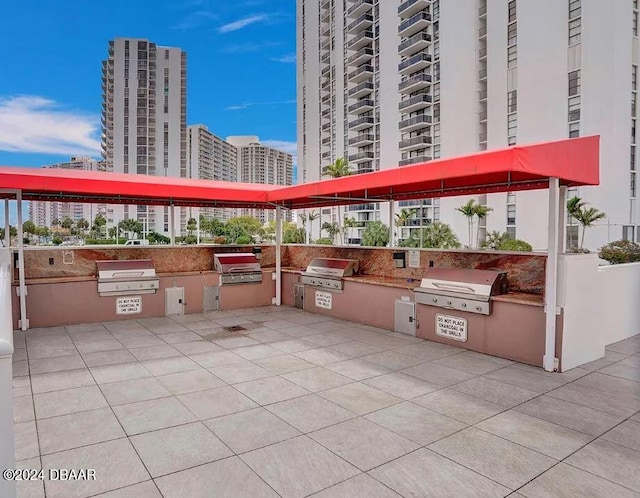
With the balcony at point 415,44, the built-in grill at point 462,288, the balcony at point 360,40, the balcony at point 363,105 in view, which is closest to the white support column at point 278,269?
the built-in grill at point 462,288

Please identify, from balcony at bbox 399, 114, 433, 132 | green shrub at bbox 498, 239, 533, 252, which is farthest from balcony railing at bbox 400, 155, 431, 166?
green shrub at bbox 498, 239, 533, 252

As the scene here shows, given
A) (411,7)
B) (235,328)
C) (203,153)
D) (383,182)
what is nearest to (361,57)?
(411,7)

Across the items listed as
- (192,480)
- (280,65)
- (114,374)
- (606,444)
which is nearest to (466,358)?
(606,444)

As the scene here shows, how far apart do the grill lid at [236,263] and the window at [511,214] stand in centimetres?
2853

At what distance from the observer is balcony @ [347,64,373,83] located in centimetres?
5150

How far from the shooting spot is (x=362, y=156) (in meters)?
52.0

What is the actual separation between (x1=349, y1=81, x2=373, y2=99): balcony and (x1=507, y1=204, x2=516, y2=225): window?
25841mm

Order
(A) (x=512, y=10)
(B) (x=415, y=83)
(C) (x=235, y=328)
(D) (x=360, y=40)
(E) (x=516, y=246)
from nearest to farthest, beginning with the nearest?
(C) (x=235, y=328) → (E) (x=516, y=246) → (A) (x=512, y=10) → (B) (x=415, y=83) → (D) (x=360, y=40)

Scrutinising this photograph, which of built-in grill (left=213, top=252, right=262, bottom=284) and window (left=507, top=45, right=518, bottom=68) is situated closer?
built-in grill (left=213, top=252, right=262, bottom=284)

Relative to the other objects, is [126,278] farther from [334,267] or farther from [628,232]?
[628,232]

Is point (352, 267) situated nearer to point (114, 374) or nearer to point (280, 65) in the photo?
point (114, 374)

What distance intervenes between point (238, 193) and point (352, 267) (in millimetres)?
2625

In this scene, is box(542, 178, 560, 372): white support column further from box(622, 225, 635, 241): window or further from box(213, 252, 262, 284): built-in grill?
box(622, 225, 635, 241): window

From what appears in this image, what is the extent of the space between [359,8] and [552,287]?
180 ft
